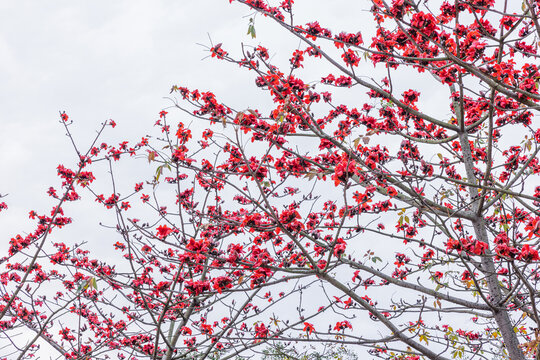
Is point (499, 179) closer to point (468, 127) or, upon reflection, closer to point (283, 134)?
point (468, 127)

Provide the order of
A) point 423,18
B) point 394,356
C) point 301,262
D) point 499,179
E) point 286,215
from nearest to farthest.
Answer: point 286,215, point 423,18, point 301,262, point 394,356, point 499,179

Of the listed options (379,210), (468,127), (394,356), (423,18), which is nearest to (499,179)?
(468,127)

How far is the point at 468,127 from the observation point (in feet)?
15.0

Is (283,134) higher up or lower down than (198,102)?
lower down

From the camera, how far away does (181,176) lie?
5824mm

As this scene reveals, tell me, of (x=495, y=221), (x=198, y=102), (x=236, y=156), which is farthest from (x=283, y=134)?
(x=495, y=221)

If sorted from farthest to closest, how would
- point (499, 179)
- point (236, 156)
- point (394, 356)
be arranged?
1. point (499, 179)
2. point (394, 356)
3. point (236, 156)

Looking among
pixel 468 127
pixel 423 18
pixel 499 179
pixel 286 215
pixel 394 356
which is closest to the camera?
pixel 286 215

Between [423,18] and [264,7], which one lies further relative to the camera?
[264,7]

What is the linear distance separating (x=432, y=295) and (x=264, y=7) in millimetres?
3672

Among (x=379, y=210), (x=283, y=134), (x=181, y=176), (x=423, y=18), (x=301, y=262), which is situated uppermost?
(x=181, y=176)

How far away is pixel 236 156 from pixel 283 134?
1.92 ft

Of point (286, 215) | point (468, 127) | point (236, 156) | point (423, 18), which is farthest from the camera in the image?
point (468, 127)

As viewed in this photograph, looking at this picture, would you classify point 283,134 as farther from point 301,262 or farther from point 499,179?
point 499,179
